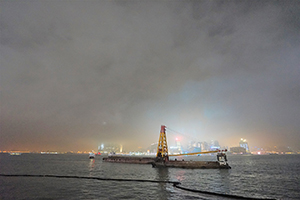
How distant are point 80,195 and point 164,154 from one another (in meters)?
57.7

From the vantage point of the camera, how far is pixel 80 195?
2292 centimetres

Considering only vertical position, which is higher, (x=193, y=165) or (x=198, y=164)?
(x=198, y=164)

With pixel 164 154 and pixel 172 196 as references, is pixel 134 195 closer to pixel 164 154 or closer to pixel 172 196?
pixel 172 196

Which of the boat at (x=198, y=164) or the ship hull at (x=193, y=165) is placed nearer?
the ship hull at (x=193, y=165)

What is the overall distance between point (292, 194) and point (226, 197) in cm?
1379

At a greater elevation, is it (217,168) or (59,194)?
(59,194)

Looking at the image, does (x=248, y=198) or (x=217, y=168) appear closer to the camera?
(x=248, y=198)

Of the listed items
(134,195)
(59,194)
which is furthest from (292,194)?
(59,194)

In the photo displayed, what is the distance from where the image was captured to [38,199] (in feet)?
70.0

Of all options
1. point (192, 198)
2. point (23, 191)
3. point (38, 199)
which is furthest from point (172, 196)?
point (23, 191)

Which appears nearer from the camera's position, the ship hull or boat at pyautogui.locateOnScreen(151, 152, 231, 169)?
the ship hull

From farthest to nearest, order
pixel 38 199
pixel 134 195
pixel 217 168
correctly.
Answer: pixel 217 168 < pixel 134 195 < pixel 38 199

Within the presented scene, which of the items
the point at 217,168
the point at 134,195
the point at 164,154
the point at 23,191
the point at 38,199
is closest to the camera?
the point at 38,199

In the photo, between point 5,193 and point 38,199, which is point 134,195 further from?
point 5,193
